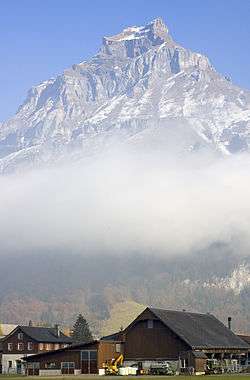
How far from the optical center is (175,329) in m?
113

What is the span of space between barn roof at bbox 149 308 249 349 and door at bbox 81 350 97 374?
1171 cm

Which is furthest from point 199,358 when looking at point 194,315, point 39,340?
point 39,340

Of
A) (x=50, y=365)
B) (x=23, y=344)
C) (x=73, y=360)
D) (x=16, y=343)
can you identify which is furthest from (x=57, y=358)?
(x=16, y=343)

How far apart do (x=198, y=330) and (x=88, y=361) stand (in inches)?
768

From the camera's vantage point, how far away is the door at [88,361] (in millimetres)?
110625

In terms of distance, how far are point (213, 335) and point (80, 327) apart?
229 feet

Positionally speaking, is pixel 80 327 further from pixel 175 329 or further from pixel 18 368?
pixel 175 329

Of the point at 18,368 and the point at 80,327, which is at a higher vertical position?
the point at 80,327

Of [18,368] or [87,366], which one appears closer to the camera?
[87,366]

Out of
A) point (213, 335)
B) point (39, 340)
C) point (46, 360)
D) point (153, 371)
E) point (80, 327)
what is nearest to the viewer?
point (153, 371)

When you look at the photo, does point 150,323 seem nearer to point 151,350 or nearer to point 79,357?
point 151,350

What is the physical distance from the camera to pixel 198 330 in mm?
120000

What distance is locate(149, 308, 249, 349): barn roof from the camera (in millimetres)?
113312

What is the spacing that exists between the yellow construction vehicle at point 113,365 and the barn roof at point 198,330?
8.84 metres
